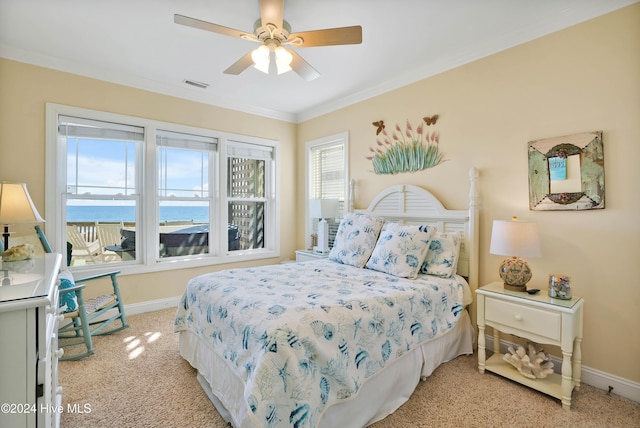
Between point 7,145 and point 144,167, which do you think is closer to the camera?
point 7,145

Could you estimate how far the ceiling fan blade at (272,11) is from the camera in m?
1.92

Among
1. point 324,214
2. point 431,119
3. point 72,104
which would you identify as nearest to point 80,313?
point 72,104

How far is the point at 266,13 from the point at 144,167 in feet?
8.03

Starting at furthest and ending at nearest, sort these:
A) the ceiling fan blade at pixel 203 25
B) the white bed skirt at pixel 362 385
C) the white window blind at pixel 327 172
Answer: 1. the white window blind at pixel 327 172
2. the ceiling fan blade at pixel 203 25
3. the white bed skirt at pixel 362 385

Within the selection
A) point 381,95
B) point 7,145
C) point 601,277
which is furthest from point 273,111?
point 601,277

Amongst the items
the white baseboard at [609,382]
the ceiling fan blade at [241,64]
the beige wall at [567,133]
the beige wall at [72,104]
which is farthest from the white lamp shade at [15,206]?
the white baseboard at [609,382]

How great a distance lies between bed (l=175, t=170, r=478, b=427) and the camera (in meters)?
1.45

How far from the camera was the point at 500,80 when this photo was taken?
2.61m

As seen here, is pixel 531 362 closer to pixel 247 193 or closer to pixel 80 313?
pixel 80 313

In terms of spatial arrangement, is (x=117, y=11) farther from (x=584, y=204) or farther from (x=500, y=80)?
(x=584, y=204)

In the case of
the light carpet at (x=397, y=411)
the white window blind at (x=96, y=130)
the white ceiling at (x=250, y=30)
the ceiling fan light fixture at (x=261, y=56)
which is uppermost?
the white ceiling at (x=250, y=30)

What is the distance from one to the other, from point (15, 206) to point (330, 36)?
228cm

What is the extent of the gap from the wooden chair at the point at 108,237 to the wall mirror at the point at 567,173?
415cm

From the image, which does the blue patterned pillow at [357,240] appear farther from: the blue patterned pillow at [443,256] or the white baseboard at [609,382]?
the white baseboard at [609,382]
